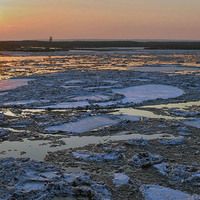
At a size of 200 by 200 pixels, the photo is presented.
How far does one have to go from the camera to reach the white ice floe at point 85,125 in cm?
623

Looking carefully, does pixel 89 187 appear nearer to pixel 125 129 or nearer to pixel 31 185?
pixel 31 185

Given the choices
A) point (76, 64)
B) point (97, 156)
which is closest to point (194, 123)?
point (97, 156)

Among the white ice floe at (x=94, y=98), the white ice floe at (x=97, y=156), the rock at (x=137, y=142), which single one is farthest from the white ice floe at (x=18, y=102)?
the rock at (x=137, y=142)

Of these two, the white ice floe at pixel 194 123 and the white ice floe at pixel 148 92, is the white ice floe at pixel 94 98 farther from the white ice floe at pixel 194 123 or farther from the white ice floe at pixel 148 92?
the white ice floe at pixel 194 123

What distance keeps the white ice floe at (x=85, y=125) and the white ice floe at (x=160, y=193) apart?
2.72m

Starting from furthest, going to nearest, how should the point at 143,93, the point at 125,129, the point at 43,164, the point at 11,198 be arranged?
1. the point at 143,93
2. the point at 125,129
3. the point at 43,164
4. the point at 11,198

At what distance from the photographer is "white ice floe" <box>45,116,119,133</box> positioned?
6234mm

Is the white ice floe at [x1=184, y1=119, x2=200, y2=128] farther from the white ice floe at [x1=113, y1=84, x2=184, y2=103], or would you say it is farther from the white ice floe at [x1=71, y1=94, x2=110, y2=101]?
the white ice floe at [x1=71, y1=94, x2=110, y2=101]

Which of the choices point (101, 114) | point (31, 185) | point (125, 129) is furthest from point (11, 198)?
point (101, 114)

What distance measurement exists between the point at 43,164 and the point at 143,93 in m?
6.49

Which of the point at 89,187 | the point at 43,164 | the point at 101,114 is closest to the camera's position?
the point at 89,187

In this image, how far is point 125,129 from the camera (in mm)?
6270

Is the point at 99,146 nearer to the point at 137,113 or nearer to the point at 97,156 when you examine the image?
the point at 97,156

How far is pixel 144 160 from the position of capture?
4.48 metres
